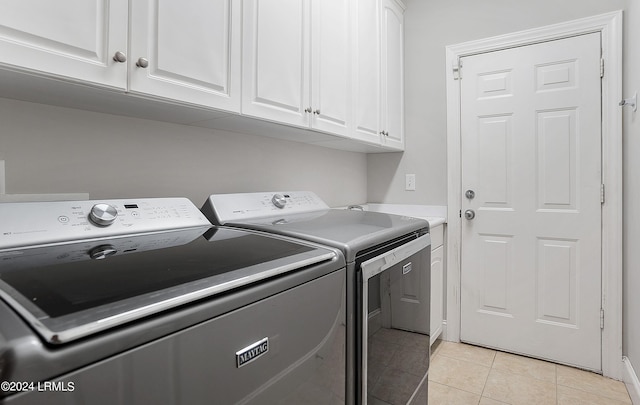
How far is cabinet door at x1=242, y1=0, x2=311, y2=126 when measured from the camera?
1.31 m

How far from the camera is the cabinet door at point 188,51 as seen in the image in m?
0.98

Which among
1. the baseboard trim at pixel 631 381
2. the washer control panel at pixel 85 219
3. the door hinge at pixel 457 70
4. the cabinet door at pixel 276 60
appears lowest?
the baseboard trim at pixel 631 381

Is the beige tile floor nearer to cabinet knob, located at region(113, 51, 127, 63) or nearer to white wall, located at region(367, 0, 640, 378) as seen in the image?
white wall, located at region(367, 0, 640, 378)

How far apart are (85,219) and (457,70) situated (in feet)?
8.07

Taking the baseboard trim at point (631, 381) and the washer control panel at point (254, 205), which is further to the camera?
the baseboard trim at point (631, 381)

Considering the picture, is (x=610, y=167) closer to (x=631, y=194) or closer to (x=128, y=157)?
(x=631, y=194)

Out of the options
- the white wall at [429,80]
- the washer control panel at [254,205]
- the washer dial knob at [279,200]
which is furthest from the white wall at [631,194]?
the washer dial knob at [279,200]

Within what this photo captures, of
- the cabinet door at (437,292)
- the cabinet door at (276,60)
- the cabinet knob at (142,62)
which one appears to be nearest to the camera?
the cabinet knob at (142,62)

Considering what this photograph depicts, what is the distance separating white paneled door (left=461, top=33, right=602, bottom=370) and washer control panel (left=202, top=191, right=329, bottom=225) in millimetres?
1310

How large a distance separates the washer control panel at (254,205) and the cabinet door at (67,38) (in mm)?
555

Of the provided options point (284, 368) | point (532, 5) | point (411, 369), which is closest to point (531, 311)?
point (411, 369)

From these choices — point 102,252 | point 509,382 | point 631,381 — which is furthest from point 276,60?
point 631,381

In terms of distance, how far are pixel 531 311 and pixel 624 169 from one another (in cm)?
102

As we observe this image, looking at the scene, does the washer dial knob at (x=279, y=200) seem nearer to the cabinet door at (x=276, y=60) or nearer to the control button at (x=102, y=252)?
the cabinet door at (x=276, y=60)
